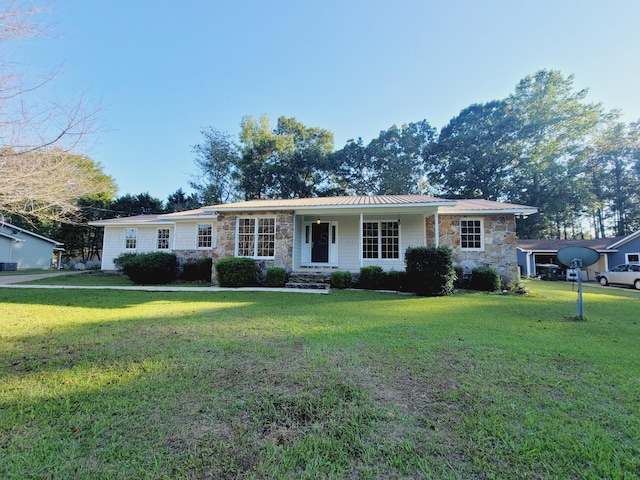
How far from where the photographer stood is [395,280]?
33.7ft

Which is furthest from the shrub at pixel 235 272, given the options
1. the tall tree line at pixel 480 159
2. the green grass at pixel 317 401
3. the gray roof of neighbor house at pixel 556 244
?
the gray roof of neighbor house at pixel 556 244

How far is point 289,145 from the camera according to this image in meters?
26.7

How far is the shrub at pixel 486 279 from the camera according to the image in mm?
10336

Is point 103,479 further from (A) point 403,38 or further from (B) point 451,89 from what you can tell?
(B) point 451,89

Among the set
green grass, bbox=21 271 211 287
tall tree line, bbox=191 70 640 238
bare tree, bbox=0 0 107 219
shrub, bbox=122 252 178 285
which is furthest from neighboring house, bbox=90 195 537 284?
tall tree line, bbox=191 70 640 238

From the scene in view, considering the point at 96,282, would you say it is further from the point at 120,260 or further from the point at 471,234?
the point at 471,234

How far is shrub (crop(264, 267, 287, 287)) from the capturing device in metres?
10.7

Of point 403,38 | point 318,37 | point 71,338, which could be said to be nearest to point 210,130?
point 318,37

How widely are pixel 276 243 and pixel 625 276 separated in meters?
18.6

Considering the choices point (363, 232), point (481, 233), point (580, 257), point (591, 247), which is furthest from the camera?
point (591, 247)

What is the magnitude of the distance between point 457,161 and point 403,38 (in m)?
18.1

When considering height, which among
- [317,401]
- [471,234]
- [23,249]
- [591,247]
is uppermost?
[591,247]

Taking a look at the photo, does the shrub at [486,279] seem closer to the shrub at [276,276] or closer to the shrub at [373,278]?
the shrub at [373,278]

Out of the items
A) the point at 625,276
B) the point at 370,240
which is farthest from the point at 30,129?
the point at 625,276
